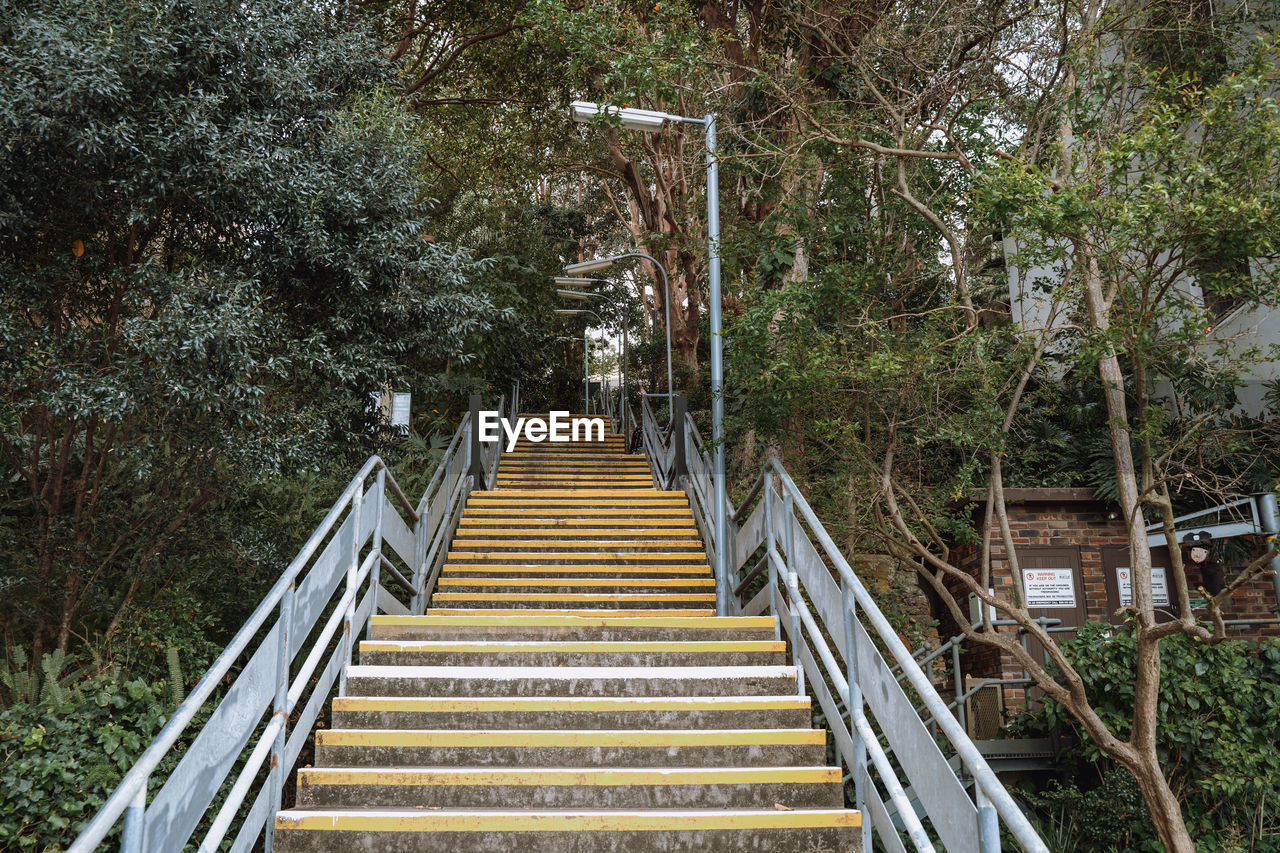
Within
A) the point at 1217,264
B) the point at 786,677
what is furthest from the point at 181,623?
the point at 1217,264

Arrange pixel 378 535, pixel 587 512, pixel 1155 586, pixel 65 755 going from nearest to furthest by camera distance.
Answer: pixel 65 755
pixel 378 535
pixel 587 512
pixel 1155 586

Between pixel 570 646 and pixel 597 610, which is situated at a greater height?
pixel 597 610

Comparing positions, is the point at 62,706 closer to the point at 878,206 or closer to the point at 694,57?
the point at 694,57

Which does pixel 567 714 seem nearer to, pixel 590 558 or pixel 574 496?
pixel 590 558

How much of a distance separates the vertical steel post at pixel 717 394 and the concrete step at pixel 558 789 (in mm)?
3035

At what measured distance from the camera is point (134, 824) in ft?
7.95

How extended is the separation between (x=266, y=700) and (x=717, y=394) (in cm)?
460

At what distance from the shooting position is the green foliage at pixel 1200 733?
286 inches

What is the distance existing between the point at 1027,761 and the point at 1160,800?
3.57 metres

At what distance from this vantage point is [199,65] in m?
6.08

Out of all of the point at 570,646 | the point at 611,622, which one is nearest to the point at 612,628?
the point at 611,622

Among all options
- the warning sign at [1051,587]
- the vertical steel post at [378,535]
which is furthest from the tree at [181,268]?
the warning sign at [1051,587]

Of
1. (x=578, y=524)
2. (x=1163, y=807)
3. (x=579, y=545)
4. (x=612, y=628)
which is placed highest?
(x=578, y=524)

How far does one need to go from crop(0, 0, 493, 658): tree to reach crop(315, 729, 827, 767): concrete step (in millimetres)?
2336
